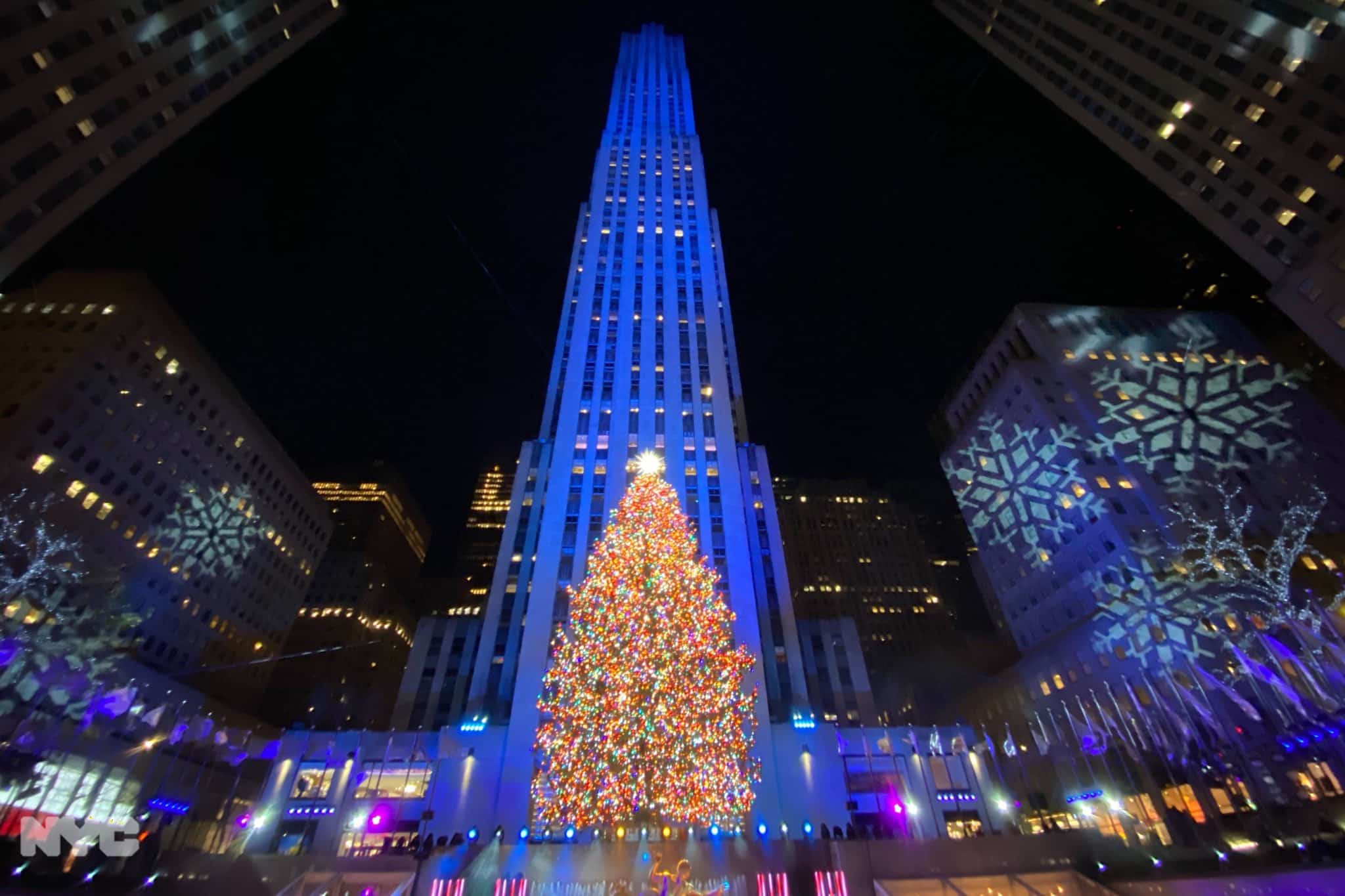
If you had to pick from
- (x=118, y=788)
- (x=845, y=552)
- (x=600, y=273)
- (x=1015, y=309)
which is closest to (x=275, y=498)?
(x=118, y=788)

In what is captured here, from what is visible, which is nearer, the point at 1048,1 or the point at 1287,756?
the point at 1287,756

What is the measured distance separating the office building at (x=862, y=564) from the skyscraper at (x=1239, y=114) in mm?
49986

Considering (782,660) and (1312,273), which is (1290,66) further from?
(782,660)

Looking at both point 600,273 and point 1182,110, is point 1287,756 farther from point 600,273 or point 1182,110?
point 600,273

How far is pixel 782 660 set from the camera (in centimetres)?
3262

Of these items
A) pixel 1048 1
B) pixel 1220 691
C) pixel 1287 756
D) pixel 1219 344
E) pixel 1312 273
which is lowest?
pixel 1287 756

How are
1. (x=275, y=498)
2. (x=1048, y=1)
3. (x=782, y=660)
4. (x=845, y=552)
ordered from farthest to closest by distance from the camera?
(x=845, y=552), (x=275, y=498), (x=1048, y=1), (x=782, y=660)

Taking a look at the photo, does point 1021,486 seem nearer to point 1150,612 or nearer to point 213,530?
point 1150,612

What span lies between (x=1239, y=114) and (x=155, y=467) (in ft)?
262

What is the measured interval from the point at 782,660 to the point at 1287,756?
949 inches

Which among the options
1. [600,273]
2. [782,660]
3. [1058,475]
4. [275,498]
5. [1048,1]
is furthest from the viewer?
[275,498]

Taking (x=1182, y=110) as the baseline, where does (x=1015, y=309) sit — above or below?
above

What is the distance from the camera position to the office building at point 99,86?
24312 millimetres

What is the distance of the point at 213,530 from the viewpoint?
56875 mm
